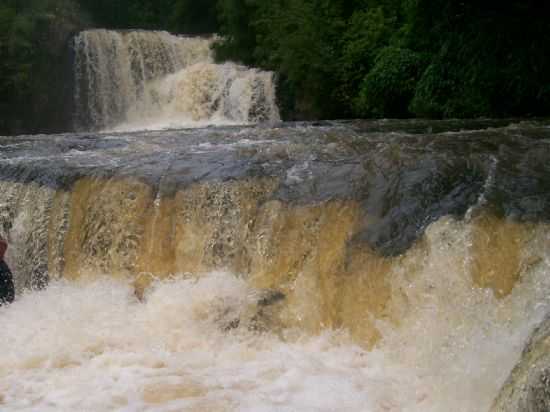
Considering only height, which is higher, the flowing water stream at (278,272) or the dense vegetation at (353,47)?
the dense vegetation at (353,47)

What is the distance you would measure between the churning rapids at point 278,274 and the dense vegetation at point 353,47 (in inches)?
48.3

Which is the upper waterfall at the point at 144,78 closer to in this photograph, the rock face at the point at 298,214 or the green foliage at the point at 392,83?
the green foliage at the point at 392,83

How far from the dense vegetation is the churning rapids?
4.03ft

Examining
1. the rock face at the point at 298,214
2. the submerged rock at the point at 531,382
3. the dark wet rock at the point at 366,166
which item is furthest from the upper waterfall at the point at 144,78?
the submerged rock at the point at 531,382

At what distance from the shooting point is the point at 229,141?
11117 mm

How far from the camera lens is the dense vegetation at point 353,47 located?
8688mm

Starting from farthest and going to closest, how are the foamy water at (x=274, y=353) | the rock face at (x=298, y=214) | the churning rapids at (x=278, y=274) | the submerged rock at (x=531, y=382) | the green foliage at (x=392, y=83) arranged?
the green foliage at (x=392, y=83) < the rock face at (x=298, y=214) < the churning rapids at (x=278, y=274) < the foamy water at (x=274, y=353) < the submerged rock at (x=531, y=382)

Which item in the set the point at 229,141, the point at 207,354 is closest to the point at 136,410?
the point at 207,354

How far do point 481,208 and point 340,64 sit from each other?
1052 centimetres

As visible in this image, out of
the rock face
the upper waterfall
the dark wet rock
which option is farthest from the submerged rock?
the upper waterfall

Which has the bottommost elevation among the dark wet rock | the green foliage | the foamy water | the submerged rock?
the foamy water

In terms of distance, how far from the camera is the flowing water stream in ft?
17.9

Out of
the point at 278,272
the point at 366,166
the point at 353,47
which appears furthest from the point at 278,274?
the point at 353,47

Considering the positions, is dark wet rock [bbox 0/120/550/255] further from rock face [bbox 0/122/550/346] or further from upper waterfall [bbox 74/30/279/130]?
upper waterfall [bbox 74/30/279/130]
